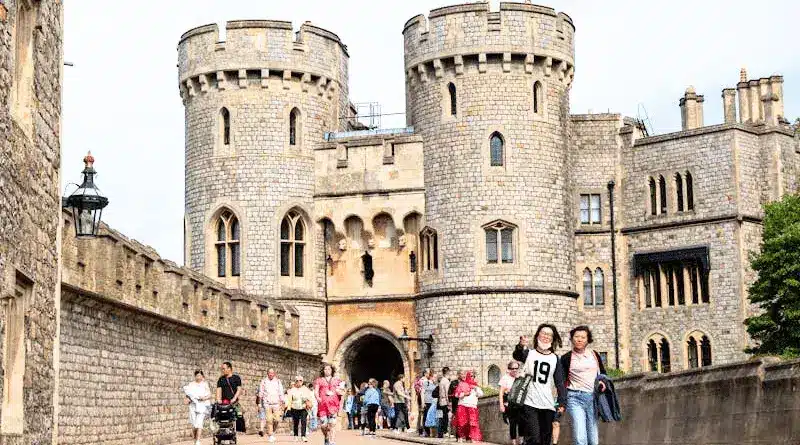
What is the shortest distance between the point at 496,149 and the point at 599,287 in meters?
5.88

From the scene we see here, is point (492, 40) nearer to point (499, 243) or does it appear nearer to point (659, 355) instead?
point (499, 243)

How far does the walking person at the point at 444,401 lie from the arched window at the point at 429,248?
13.2m

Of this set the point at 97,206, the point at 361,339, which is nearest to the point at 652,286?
the point at 361,339

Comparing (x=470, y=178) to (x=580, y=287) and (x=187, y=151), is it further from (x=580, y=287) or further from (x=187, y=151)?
(x=187, y=151)

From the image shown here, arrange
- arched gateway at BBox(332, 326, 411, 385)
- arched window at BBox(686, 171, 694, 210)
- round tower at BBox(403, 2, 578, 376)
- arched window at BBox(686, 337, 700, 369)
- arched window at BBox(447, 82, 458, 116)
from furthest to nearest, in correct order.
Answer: arched window at BBox(686, 171, 694, 210) < arched window at BBox(686, 337, 700, 369) < arched gateway at BBox(332, 326, 411, 385) < arched window at BBox(447, 82, 458, 116) < round tower at BBox(403, 2, 578, 376)

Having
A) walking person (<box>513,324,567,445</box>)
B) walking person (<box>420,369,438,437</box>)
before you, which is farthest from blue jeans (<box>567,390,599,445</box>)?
walking person (<box>420,369,438,437</box>)

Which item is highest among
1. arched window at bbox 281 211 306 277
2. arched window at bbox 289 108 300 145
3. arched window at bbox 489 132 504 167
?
arched window at bbox 289 108 300 145

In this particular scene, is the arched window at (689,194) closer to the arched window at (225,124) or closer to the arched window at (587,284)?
the arched window at (587,284)

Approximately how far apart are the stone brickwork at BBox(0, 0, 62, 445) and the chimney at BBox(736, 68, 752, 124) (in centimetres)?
3964

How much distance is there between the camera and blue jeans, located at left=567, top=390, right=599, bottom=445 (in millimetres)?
14117

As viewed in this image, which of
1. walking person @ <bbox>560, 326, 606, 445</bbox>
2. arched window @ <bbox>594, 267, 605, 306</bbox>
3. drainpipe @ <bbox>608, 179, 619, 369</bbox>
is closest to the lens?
walking person @ <bbox>560, 326, 606, 445</bbox>

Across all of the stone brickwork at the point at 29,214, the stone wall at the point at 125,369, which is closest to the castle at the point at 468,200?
the stone wall at the point at 125,369

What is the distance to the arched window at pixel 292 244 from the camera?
4434 centimetres

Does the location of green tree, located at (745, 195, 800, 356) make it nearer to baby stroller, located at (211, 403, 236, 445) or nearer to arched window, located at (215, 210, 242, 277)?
arched window, located at (215, 210, 242, 277)
